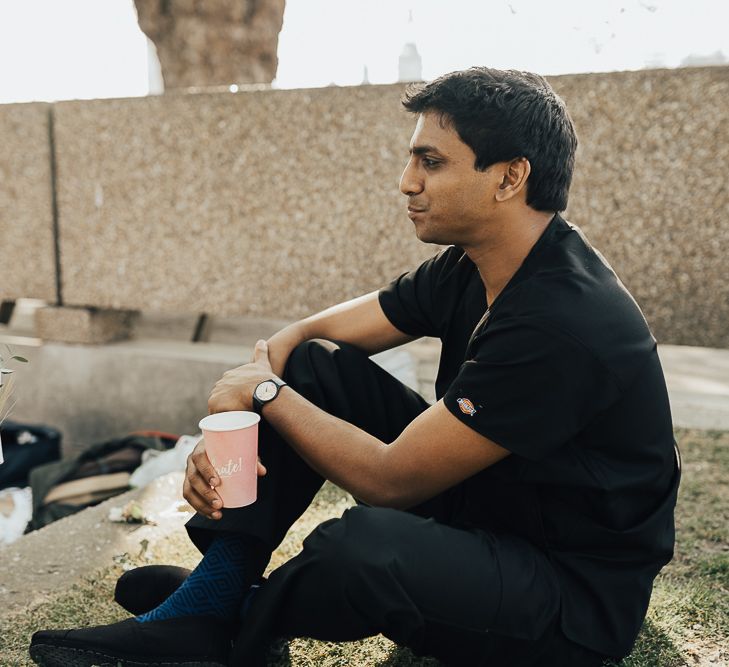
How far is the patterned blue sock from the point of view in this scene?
187cm

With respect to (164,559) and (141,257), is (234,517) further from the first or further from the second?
(141,257)

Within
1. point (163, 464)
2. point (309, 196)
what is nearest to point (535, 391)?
point (163, 464)

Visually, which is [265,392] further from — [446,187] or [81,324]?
[81,324]

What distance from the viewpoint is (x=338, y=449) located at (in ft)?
6.07

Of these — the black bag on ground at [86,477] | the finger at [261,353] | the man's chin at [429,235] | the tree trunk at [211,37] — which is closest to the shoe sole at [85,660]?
the finger at [261,353]

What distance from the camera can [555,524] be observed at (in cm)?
174

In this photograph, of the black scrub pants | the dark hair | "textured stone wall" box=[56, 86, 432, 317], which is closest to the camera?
the black scrub pants

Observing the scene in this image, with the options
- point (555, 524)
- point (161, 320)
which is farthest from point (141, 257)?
point (555, 524)

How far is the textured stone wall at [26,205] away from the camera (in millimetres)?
4680

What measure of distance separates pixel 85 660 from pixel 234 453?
57 cm

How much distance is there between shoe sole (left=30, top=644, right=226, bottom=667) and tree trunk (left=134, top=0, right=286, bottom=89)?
567 centimetres

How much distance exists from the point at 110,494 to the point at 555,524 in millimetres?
2563

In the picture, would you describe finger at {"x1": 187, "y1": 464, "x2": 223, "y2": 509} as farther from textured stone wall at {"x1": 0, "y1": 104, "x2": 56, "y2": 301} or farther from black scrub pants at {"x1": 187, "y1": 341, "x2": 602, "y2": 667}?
Result: textured stone wall at {"x1": 0, "y1": 104, "x2": 56, "y2": 301}

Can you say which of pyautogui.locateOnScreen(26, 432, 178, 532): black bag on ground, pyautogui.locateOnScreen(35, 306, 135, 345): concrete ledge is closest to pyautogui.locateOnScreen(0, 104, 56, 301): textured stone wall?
pyautogui.locateOnScreen(35, 306, 135, 345): concrete ledge
